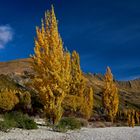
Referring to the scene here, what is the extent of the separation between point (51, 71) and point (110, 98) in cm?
2550

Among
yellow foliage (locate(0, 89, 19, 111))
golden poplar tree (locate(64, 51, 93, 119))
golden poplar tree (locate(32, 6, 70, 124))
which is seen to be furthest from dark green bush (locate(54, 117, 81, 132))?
yellow foliage (locate(0, 89, 19, 111))

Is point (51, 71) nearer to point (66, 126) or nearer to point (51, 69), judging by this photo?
point (51, 69)

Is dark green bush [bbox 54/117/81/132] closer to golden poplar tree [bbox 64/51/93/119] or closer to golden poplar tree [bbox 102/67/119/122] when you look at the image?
golden poplar tree [bbox 64/51/93/119]

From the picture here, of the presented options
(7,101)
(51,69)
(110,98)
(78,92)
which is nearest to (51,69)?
(51,69)

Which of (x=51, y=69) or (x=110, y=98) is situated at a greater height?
(x=110, y=98)

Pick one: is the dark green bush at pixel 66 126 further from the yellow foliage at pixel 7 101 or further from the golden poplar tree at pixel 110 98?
the yellow foliage at pixel 7 101

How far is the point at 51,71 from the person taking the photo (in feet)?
77.3

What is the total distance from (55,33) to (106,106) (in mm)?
25416

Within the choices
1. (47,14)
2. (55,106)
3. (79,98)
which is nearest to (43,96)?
(55,106)

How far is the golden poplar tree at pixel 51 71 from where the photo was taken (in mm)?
23391

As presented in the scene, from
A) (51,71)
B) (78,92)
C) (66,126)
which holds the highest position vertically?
(78,92)

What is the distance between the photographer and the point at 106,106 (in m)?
47.7

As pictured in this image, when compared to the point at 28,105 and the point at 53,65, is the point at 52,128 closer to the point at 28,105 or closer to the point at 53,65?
the point at 53,65

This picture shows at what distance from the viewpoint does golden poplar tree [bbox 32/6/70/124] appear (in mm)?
23391
